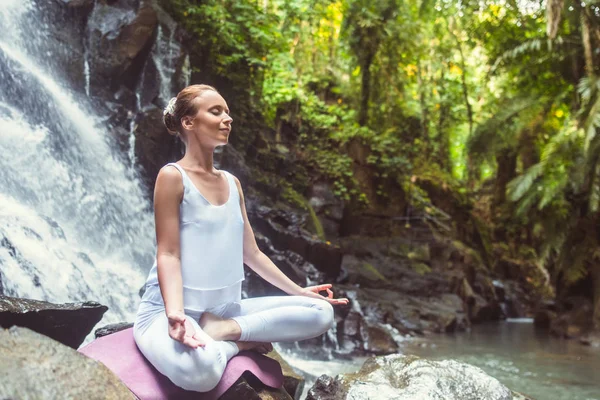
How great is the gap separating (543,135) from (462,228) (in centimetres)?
348

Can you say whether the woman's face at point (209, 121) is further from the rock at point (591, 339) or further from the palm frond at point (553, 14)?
the rock at point (591, 339)

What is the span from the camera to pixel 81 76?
30.6 ft

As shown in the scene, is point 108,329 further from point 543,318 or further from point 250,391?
point 543,318

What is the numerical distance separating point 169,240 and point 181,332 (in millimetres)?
450

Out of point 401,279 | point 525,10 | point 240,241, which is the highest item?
Result: point 525,10

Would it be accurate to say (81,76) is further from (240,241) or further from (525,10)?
(525,10)

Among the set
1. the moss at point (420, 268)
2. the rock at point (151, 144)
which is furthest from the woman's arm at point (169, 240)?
the moss at point (420, 268)

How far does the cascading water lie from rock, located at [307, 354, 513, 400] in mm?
Result: 3622

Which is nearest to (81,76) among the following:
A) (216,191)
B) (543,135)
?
(216,191)

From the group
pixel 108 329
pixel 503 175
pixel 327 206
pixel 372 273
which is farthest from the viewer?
pixel 503 175

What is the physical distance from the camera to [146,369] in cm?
241

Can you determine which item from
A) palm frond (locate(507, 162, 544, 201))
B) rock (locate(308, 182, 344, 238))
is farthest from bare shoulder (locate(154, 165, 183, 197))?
palm frond (locate(507, 162, 544, 201))

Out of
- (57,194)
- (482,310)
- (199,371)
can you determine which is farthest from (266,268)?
(482,310)

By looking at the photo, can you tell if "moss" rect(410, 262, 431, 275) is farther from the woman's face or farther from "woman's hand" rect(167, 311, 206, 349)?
"woman's hand" rect(167, 311, 206, 349)
